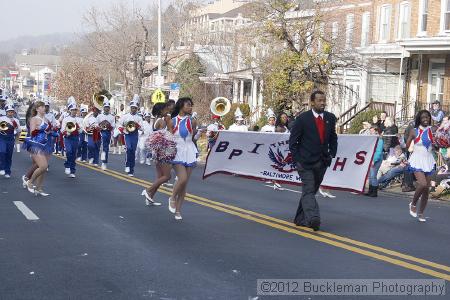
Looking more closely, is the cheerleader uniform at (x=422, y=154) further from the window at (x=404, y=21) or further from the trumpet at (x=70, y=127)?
the window at (x=404, y=21)

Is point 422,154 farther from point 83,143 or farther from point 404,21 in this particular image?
point 404,21

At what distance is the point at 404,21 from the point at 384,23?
1.75 metres

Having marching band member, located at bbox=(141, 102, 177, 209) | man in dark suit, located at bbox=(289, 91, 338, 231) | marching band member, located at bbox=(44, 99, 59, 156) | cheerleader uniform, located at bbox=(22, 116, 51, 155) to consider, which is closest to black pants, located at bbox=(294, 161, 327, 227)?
man in dark suit, located at bbox=(289, 91, 338, 231)

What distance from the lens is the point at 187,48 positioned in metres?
56.5

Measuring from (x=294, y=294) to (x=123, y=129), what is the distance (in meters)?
14.1

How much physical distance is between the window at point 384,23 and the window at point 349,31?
135 cm

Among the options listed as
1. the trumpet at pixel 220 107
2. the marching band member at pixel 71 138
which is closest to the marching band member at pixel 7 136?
the marching band member at pixel 71 138

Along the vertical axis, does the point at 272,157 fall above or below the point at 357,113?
below

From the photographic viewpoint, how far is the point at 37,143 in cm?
1480

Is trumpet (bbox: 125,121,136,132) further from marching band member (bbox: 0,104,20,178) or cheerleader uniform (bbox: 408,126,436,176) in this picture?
cheerleader uniform (bbox: 408,126,436,176)

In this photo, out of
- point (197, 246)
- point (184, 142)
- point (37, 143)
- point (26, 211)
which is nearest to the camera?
point (197, 246)

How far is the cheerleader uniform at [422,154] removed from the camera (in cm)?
1192

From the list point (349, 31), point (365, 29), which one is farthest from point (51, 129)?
point (365, 29)

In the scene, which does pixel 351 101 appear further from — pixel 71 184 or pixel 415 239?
pixel 415 239
